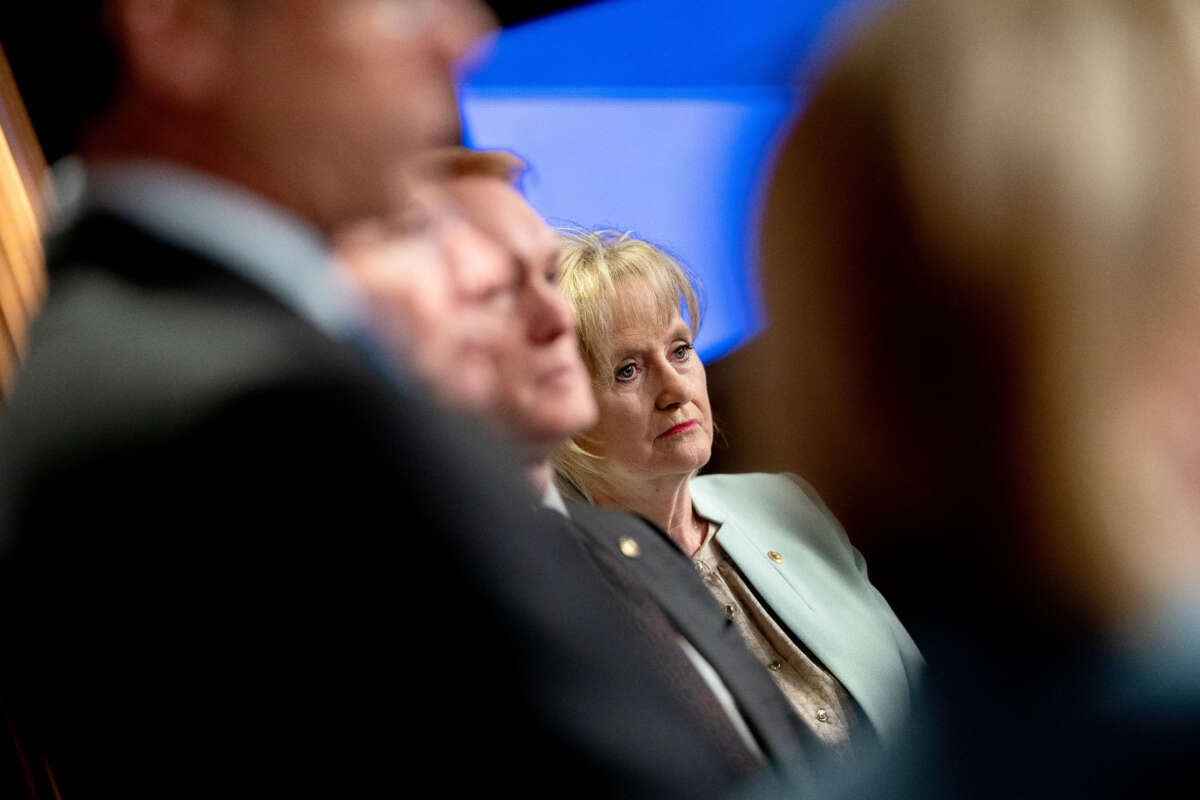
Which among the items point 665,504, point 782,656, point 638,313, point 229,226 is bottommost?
point 782,656

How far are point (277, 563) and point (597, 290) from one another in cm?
139

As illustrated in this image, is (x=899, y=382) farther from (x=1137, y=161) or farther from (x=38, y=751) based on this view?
(x=38, y=751)

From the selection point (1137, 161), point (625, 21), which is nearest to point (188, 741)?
point (1137, 161)

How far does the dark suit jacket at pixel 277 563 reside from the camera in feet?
1.40

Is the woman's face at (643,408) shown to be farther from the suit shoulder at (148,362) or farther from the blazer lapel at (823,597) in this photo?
the suit shoulder at (148,362)

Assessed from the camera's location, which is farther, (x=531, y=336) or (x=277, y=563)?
(x=531, y=336)

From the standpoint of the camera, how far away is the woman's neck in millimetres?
1774

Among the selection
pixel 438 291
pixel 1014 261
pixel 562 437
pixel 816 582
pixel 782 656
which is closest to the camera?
pixel 1014 261

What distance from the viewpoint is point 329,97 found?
0.53 metres

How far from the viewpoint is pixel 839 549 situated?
1820mm

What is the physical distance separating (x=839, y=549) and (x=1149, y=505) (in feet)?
4.61

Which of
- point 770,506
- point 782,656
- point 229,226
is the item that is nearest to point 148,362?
point 229,226

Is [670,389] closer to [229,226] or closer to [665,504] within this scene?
[665,504]

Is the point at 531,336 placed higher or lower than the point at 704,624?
higher
